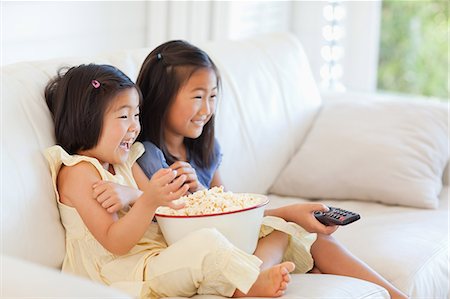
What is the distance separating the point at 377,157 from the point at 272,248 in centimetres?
79

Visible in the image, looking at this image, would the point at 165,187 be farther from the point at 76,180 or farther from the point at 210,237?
the point at 76,180

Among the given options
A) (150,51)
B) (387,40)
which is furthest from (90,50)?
(387,40)

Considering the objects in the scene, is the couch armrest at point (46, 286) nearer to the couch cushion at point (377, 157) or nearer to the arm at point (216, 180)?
the arm at point (216, 180)

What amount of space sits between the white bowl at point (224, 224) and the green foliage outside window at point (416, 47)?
262 cm

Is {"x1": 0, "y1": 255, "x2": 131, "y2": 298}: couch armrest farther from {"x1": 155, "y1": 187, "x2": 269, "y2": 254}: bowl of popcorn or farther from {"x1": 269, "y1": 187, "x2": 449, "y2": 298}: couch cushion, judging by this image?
{"x1": 269, "y1": 187, "x2": 449, "y2": 298}: couch cushion

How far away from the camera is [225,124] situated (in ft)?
8.80

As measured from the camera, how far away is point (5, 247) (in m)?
1.88

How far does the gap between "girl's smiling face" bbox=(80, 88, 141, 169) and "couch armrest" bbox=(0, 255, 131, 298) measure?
55 cm

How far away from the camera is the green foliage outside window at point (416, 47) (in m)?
4.38

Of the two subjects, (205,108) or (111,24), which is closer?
(205,108)

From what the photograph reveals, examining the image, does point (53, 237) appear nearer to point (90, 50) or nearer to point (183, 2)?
point (90, 50)

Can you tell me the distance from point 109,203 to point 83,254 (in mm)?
149

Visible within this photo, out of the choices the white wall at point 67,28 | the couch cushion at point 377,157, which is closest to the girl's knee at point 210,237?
the couch cushion at point 377,157

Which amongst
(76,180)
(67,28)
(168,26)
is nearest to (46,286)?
(76,180)
